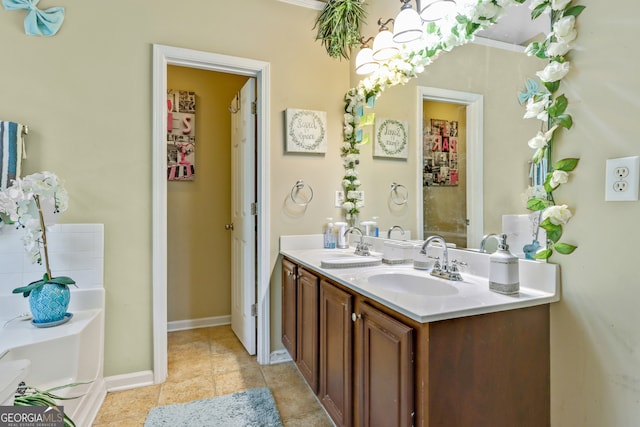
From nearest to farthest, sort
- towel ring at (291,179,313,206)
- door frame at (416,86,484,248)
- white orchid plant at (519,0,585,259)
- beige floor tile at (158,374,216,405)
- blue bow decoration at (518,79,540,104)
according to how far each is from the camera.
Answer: white orchid plant at (519,0,585,259) → blue bow decoration at (518,79,540,104) → door frame at (416,86,484,248) → beige floor tile at (158,374,216,405) → towel ring at (291,179,313,206)

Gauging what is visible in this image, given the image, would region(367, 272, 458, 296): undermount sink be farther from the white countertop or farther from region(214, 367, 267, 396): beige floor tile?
region(214, 367, 267, 396): beige floor tile

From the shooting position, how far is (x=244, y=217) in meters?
2.64

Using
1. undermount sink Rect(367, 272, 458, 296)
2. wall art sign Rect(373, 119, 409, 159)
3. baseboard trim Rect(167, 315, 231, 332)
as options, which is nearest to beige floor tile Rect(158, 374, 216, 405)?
baseboard trim Rect(167, 315, 231, 332)

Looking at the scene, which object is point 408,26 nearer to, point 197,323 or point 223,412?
point 223,412

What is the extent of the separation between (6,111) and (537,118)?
2695 millimetres

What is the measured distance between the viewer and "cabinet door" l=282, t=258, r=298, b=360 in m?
2.14

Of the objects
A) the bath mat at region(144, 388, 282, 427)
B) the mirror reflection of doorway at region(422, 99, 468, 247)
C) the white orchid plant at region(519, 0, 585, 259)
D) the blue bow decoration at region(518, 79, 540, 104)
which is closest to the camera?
the white orchid plant at region(519, 0, 585, 259)

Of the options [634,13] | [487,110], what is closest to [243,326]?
[487,110]

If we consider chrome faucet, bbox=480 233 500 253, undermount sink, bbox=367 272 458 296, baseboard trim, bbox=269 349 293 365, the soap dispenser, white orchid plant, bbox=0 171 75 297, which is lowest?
baseboard trim, bbox=269 349 293 365

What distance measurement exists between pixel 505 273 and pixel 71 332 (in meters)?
2.01

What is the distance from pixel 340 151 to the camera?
262cm

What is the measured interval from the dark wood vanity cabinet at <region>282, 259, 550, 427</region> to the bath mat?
2.06ft

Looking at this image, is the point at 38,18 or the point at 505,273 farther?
the point at 38,18

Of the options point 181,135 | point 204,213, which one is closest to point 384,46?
point 181,135
